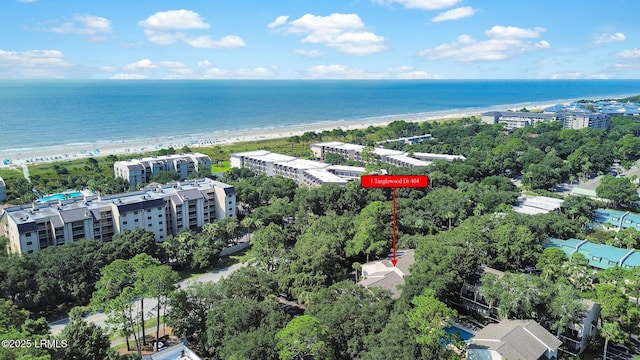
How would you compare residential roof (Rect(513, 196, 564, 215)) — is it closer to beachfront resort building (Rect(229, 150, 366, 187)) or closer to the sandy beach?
beachfront resort building (Rect(229, 150, 366, 187))

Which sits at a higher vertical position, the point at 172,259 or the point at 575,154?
the point at 575,154

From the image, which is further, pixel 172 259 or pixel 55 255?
pixel 172 259

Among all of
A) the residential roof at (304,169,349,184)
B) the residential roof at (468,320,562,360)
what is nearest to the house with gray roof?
the residential roof at (468,320,562,360)

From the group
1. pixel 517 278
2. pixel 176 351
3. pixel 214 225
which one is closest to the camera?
pixel 176 351

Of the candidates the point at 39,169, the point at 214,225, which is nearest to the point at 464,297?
the point at 214,225

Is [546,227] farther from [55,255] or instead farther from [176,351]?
[55,255]

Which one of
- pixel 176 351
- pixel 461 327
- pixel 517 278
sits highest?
pixel 517 278

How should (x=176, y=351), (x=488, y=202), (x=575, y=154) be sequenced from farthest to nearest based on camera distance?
(x=575, y=154) < (x=488, y=202) < (x=176, y=351)
